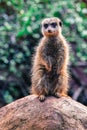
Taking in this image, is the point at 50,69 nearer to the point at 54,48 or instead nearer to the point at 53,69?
the point at 53,69

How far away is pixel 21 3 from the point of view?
845 centimetres

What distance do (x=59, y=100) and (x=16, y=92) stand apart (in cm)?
312

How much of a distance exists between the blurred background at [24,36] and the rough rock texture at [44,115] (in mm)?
2685

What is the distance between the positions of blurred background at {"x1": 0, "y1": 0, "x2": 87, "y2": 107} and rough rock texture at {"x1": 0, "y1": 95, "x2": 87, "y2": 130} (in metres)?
2.68

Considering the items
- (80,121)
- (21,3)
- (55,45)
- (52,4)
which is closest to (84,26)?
(52,4)

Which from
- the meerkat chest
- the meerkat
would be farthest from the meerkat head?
the meerkat chest

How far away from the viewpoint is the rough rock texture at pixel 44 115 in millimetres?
5582

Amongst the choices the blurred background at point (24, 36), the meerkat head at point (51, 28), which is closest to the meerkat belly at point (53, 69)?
the meerkat head at point (51, 28)

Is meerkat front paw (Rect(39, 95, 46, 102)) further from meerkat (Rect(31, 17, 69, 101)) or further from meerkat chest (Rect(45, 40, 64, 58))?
meerkat chest (Rect(45, 40, 64, 58))

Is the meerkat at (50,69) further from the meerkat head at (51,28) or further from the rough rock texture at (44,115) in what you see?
the rough rock texture at (44,115)

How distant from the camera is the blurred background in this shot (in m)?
8.64

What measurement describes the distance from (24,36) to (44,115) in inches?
139

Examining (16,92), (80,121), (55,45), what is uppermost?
(55,45)

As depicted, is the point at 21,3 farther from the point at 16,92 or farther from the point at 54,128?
the point at 54,128
